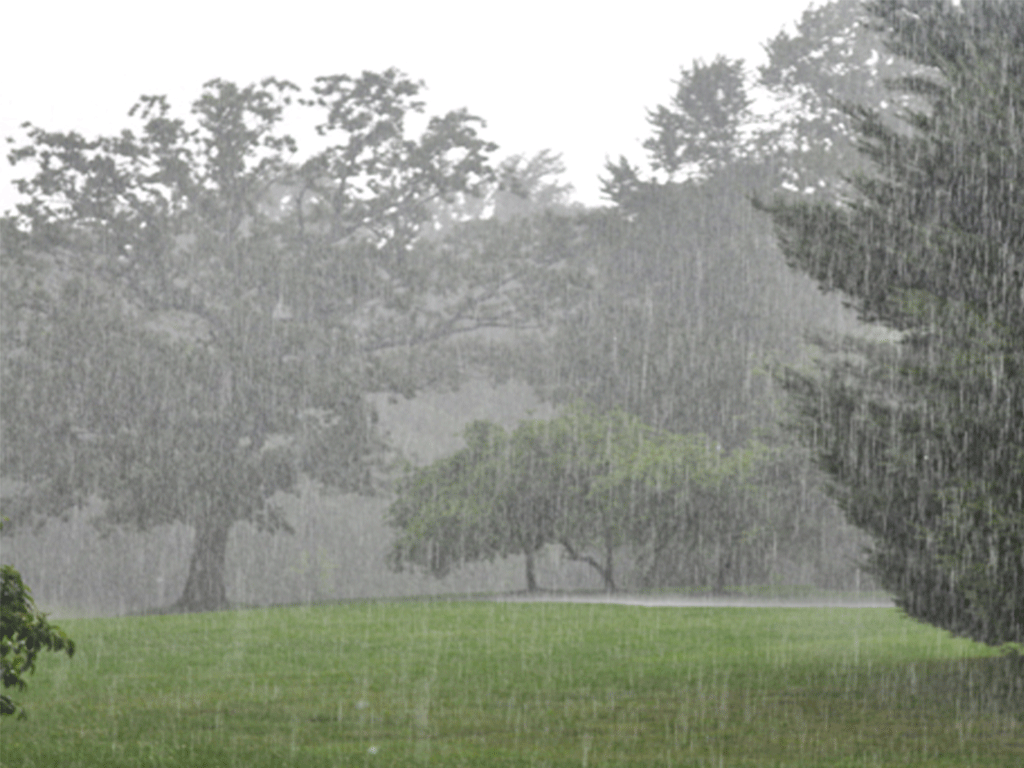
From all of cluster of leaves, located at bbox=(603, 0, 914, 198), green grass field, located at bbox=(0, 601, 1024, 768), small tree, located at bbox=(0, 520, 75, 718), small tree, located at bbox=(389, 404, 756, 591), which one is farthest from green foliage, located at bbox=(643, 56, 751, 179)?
small tree, located at bbox=(0, 520, 75, 718)

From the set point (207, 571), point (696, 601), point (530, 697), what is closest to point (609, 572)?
point (696, 601)

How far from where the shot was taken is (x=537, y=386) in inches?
1553

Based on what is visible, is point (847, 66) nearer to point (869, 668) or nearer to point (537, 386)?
point (537, 386)

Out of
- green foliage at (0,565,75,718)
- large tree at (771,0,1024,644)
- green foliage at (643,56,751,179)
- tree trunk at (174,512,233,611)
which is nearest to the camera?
green foliage at (0,565,75,718)

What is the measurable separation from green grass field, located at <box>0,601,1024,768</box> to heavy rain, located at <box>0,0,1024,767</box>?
8 centimetres

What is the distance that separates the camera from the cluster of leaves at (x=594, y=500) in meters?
28.2

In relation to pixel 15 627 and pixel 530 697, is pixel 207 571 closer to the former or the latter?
pixel 530 697

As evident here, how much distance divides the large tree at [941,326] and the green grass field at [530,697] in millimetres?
1142

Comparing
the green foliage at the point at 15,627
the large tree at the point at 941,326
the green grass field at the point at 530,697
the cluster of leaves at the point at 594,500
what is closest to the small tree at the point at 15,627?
the green foliage at the point at 15,627

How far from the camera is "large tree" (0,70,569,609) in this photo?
1259 inches

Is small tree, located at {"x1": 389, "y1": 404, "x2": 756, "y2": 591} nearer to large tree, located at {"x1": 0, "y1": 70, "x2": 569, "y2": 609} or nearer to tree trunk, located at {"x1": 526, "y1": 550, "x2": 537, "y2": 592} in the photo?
tree trunk, located at {"x1": 526, "y1": 550, "x2": 537, "y2": 592}

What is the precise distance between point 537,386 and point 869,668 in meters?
25.7

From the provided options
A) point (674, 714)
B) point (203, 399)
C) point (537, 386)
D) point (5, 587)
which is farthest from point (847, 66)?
point (5, 587)

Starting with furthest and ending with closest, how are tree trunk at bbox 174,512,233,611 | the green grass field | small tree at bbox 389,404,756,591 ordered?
tree trunk at bbox 174,512,233,611 < small tree at bbox 389,404,756,591 < the green grass field
